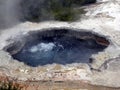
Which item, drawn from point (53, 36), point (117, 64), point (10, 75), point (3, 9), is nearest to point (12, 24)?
point (3, 9)

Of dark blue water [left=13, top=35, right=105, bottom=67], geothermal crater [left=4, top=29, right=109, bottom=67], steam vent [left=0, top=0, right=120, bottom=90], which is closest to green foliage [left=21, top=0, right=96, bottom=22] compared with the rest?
steam vent [left=0, top=0, right=120, bottom=90]

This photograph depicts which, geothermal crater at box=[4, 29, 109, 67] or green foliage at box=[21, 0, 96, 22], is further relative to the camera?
green foliage at box=[21, 0, 96, 22]

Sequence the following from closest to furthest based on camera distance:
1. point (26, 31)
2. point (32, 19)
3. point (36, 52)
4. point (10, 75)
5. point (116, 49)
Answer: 1. point (10, 75)
2. point (116, 49)
3. point (36, 52)
4. point (26, 31)
5. point (32, 19)

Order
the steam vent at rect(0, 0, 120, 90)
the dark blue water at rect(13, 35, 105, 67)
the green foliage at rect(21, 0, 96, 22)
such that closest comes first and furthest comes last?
the steam vent at rect(0, 0, 120, 90) < the dark blue water at rect(13, 35, 105, 67) < the green foliage at rect(21, 0, 96, 22)

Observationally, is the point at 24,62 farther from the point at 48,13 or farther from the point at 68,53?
the point at 48,13

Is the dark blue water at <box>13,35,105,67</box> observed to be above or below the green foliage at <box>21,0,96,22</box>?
below

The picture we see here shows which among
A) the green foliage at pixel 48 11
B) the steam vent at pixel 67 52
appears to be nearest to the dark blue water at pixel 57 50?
the steam vent at pixel 67 52

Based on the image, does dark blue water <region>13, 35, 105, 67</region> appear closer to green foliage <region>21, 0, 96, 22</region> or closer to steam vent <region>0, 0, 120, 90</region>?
steam vent <region>0, 0, 120, 90</region>

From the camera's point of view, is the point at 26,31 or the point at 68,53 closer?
the point at 68,53
